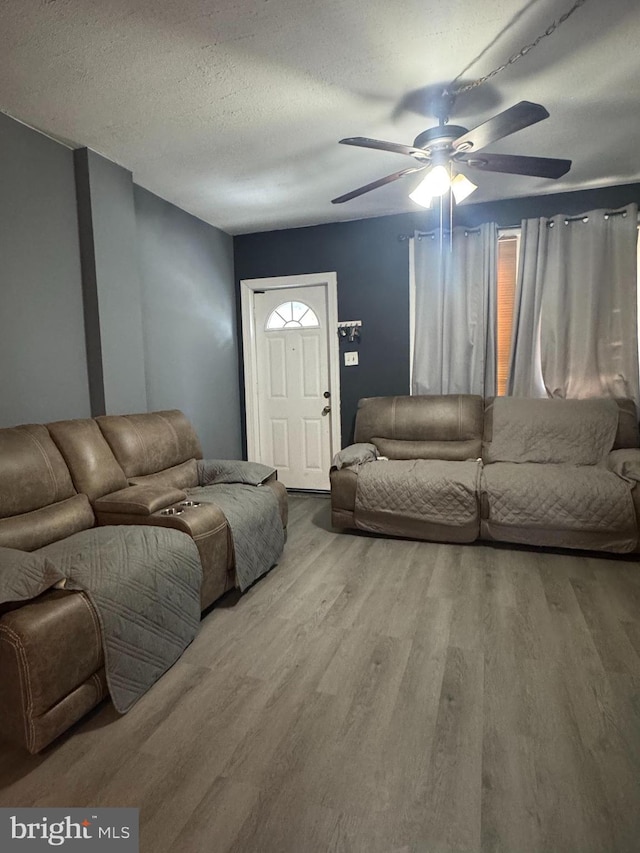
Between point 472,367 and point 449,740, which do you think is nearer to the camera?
point 449,740

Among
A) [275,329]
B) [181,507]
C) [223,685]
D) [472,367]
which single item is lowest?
[223,685]

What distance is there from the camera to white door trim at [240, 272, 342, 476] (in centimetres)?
448

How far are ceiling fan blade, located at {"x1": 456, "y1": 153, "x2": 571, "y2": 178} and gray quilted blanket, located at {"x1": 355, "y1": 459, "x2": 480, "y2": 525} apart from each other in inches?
71.2

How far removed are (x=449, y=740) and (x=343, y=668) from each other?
0.51 metres

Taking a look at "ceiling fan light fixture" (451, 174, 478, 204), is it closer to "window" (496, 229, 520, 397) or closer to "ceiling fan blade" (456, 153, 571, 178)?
"ceiling fan blade" (456, 153, 571, 178)

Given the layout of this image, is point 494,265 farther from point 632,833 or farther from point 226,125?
point 632,833

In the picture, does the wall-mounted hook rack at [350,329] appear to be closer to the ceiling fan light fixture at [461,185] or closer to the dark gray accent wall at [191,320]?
the dark gray accent wall at [191,320]

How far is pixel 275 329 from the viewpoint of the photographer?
4.74 metres

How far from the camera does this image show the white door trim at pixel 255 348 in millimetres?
4480

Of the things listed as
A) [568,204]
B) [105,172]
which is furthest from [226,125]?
[568,204]

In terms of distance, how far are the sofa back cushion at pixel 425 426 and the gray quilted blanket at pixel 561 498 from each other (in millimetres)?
649

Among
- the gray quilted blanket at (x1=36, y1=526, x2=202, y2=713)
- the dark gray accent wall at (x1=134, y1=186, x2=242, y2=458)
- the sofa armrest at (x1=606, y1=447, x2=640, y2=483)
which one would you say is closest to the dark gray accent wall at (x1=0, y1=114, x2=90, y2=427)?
the dark gray accent wall at (x1=134, y1=186, x2=242, y2=458)

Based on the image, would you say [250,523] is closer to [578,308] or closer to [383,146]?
[383,146]

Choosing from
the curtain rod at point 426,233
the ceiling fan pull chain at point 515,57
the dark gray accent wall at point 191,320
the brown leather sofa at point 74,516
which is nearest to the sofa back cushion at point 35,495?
the brown leather sofa at point 74,516
